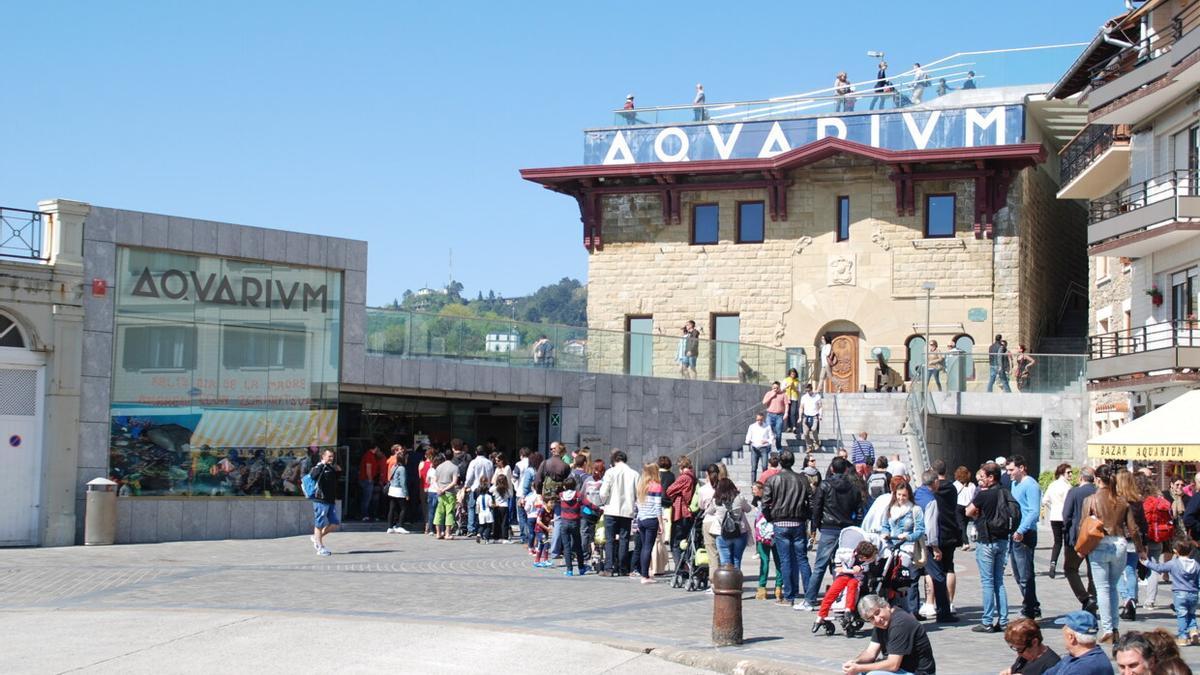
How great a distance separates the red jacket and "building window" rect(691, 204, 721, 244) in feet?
84.6

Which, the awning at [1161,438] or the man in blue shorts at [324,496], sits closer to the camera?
the awning at [1161,438]

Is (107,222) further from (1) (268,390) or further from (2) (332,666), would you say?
(2) (332,666)

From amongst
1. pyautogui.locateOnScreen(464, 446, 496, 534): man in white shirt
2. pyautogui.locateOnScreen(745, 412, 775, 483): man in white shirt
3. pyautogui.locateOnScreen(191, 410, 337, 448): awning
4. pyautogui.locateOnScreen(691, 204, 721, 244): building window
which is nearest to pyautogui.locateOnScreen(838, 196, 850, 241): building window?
pyautogui.locateOnScreen(691, 204, 721, 244): building window

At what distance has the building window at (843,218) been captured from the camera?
4216 cm

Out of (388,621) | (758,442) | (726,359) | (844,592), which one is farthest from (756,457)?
(388,621)

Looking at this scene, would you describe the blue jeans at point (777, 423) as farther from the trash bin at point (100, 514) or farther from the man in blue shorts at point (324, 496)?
the trash bin at point (100, 514)

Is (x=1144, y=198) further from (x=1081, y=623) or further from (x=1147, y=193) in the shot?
(x=1081, y=623)

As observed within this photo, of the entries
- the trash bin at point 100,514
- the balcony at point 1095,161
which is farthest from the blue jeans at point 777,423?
the trash bin at point 100,514

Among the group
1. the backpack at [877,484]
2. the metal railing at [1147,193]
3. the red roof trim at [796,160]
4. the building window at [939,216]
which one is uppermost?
the red roof trim at [796,160]

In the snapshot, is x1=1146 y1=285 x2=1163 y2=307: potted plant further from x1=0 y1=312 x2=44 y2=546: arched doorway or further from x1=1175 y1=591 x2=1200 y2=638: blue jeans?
x1=0 y1=312 x2=44 y2=546: arched doorway

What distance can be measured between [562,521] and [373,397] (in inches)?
439

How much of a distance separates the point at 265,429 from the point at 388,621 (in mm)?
11402

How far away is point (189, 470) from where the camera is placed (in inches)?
955

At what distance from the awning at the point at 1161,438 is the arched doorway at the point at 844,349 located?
2429cm
